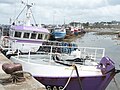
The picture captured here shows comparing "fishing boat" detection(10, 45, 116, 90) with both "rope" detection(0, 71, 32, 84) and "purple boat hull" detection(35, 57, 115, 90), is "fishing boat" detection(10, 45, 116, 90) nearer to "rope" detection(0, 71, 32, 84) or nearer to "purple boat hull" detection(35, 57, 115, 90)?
"purple boat hull" detection(35, 57, 115, 90)

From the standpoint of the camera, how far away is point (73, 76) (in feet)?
34.2

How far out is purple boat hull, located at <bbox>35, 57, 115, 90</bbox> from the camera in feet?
34.2

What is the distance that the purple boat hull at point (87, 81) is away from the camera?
10414 mm

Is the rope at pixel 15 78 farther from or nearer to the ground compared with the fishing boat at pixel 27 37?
nearer to the ground

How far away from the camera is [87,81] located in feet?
34.7

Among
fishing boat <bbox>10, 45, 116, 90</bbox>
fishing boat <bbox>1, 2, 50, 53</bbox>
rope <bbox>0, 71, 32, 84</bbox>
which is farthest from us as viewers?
fishing boat <bbox>1, 2, 50, 53</bbox>

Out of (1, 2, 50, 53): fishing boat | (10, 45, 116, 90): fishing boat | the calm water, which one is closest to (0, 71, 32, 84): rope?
(10, 45, 116, 90): fishing boat

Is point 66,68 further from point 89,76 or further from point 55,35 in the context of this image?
point 55,35

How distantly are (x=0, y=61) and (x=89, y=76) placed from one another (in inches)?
197

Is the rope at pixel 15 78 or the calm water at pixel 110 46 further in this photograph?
the calm water at pixel 110 46

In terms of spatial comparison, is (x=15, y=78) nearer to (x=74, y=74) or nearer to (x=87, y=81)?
(x=74, y=74)

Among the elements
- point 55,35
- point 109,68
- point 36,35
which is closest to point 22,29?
point 36,35

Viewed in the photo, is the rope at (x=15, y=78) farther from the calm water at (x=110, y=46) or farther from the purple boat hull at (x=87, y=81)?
the calm water at (x=110, y=46)

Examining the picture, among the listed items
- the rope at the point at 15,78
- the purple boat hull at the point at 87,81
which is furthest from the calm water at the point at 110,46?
the rope at the point at 15,78
